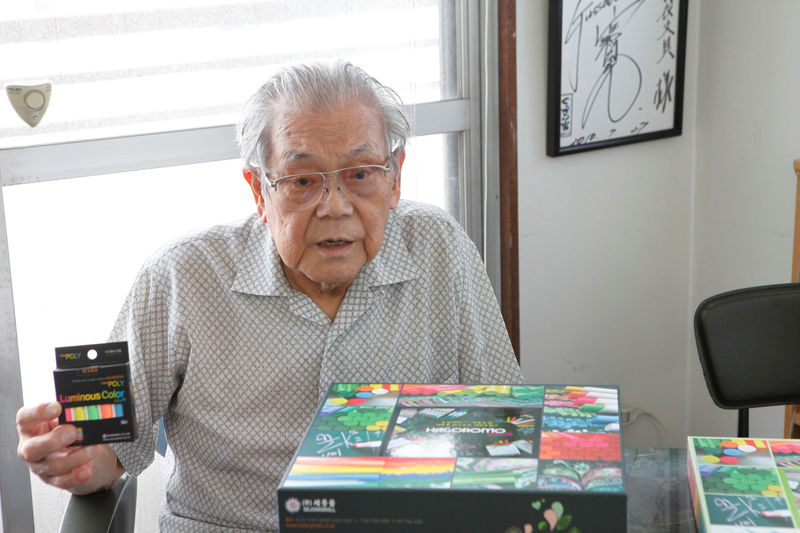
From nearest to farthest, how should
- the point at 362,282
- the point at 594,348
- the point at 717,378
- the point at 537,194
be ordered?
the point at 362,282 → the point at 717,378 → the point at 537,194 → the point at 594,348

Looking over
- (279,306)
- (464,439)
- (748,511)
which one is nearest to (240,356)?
(279,306)

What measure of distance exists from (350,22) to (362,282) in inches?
35.9

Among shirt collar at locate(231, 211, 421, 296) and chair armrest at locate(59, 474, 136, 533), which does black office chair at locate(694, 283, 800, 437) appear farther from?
chair armrest at locate(59, 474, 136, 533)

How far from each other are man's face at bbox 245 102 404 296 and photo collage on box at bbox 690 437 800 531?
0.62 meters

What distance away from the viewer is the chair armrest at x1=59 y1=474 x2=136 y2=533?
137 centimetres

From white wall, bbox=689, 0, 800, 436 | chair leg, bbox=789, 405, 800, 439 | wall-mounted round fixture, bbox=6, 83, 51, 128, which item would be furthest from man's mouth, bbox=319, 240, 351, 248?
white wall, bbox=689, 0, 800, 436

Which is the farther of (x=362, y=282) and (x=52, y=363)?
(x=52, y=363)

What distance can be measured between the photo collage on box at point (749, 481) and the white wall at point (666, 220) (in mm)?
1528

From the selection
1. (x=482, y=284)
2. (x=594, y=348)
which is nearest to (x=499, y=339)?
(x=482, y=284)

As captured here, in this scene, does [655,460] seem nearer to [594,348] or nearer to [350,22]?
[350,22]

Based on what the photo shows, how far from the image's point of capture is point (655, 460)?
137 centimetres

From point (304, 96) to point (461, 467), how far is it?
74 cm

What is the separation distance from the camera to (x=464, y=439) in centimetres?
100

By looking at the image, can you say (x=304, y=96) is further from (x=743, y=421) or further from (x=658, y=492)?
(x=743, y=421)
